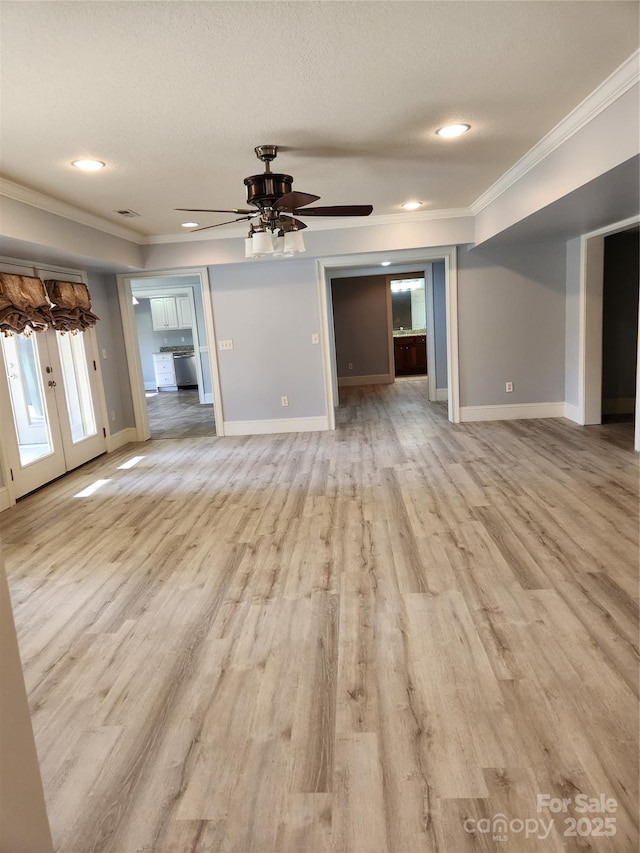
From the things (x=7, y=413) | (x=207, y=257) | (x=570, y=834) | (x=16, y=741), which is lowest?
(x=570, y=834)

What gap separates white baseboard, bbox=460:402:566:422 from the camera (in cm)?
649

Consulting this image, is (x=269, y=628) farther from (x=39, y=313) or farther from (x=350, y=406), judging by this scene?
(x=350, y=406)

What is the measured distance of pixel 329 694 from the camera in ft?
6.41

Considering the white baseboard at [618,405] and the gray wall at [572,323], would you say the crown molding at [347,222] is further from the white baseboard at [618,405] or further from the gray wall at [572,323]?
the white baseboard at [618,405]

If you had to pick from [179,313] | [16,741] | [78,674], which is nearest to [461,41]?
[16,741]

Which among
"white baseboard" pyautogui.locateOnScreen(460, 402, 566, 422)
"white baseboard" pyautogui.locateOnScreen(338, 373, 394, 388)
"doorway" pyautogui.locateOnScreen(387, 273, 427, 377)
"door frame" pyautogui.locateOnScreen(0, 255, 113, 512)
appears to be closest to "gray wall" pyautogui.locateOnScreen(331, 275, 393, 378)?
"white baseboard" pyautogui.locateOnScreen(338, 373, 394, 388)

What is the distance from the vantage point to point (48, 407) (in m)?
5.09

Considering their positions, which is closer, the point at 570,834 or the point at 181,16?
the point at 570,834

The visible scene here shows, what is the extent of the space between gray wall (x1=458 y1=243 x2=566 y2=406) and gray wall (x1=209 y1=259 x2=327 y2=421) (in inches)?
72.6

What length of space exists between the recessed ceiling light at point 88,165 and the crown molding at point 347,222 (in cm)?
247

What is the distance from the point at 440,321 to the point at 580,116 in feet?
17.0

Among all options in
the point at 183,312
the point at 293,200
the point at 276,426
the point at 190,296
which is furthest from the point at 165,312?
the point at 293,200

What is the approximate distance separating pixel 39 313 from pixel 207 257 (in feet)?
6.69

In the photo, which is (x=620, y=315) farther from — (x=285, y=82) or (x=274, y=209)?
(x=285, y=82)
